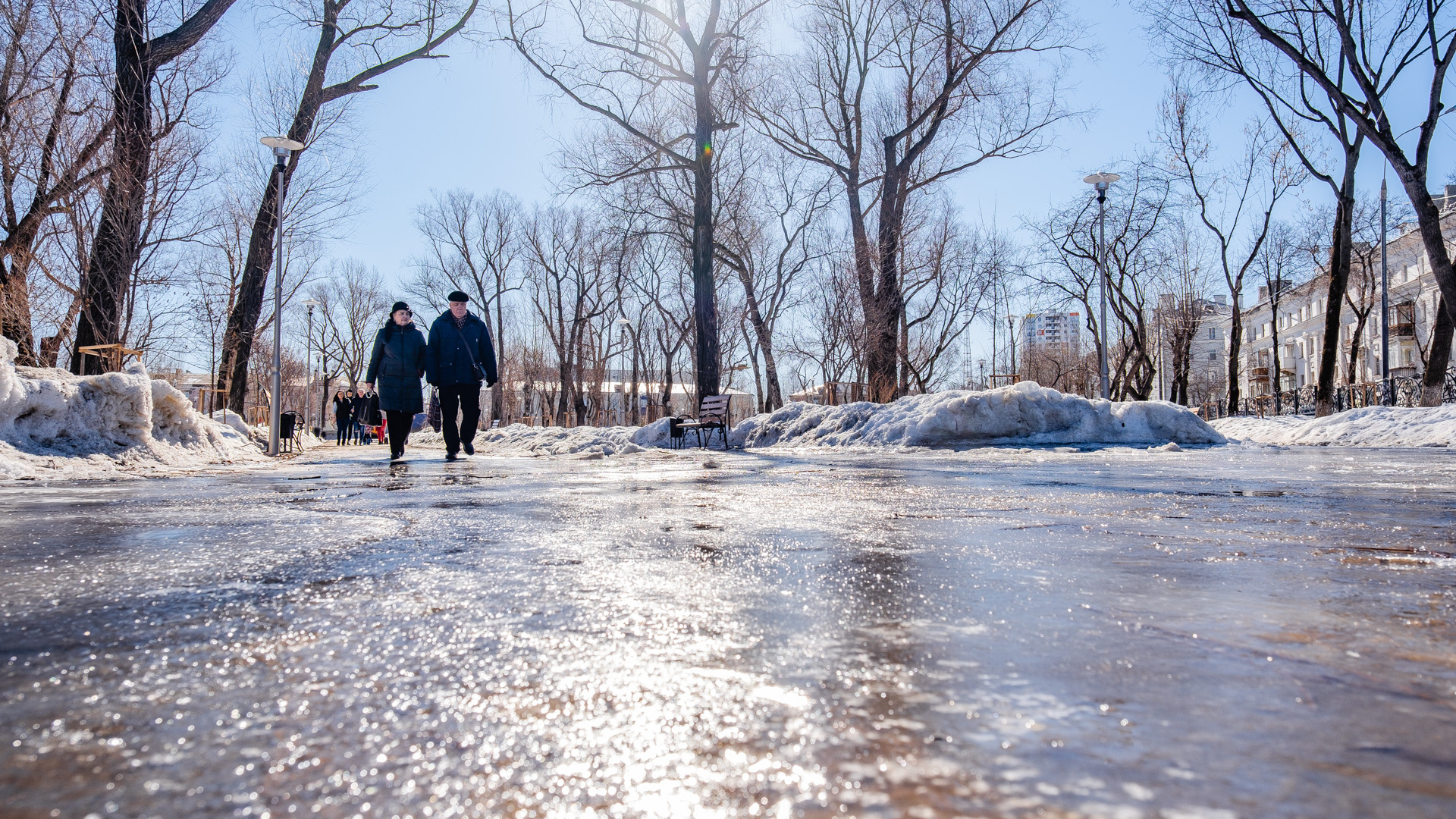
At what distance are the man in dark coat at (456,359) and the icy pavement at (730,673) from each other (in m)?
6.19

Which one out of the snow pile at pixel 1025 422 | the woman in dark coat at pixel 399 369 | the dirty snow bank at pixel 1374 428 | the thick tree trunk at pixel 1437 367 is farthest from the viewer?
the thick tree trunk at pixel 1437 367

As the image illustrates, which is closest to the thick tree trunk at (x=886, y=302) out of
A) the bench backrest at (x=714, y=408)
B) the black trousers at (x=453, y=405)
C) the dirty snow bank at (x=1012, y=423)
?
the bench backrest at (x=714, y=408)

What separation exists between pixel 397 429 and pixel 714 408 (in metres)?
6.48

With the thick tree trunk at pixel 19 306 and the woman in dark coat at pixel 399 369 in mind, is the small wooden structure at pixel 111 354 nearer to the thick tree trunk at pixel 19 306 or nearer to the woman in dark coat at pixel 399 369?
the thick tree trunk at pixel 19 306

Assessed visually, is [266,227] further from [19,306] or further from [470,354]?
[470,354]

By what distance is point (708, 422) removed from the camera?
13828 mm

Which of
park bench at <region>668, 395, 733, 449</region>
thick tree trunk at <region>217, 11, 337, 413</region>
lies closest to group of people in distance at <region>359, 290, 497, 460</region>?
park bench at <region>668, 395, 733, 449</region>

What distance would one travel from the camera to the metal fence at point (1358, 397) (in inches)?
813

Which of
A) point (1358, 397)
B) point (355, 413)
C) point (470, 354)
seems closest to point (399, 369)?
point (470, 354)

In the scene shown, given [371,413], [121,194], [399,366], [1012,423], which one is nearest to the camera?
[399,366]

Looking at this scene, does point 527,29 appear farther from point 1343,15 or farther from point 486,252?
point 486,252

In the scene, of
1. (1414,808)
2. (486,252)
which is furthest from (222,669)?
(486,252)

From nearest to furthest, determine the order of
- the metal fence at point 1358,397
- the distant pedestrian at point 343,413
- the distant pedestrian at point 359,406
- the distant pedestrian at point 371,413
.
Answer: the metal fence at point 1358,397
the distant pedestrian at point 371,413
the distant pedestrian at point 343,413
the distant pedestrian at point 359,406

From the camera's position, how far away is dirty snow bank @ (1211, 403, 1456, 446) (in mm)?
10859
